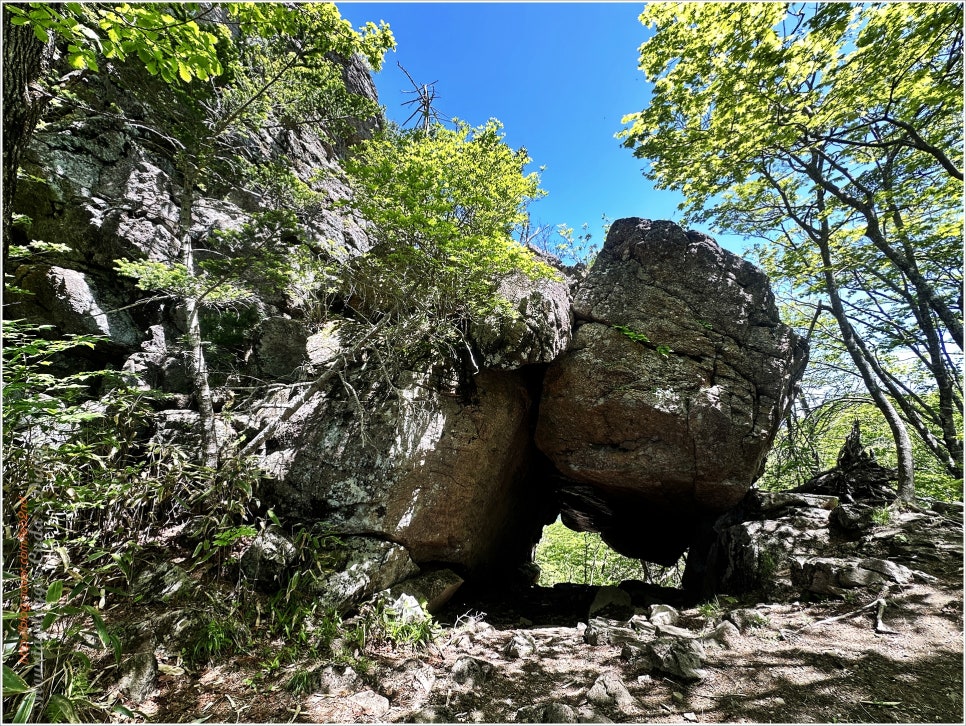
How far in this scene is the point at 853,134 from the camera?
21.1 feet

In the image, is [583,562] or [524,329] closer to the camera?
[524,329]

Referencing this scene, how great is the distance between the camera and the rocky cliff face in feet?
19.3

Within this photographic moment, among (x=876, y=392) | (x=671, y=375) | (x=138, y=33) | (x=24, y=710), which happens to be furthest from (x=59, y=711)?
(x=876, y=392)

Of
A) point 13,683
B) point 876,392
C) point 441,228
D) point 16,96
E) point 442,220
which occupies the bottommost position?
point 13,683

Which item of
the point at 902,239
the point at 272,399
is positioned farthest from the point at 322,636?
the point at 902,239

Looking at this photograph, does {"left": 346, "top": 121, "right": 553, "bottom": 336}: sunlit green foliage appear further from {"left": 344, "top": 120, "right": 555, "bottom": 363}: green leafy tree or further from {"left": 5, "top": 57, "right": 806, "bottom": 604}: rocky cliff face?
{"left": 5, "top": 57, "right": 806, "bottom": 604}: rocky cliff face

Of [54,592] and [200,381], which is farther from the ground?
[200,381]

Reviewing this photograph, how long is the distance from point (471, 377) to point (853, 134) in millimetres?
7594

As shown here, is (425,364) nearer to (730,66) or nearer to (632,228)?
(632,228)

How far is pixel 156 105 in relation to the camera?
6680 mm

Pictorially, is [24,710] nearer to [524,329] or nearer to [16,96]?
[16,96]

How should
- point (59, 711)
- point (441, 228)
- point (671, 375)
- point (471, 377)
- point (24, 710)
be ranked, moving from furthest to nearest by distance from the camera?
point (671, 375)
point (471, 377)
point (441, 228)
point (59, 711)
point (24, 710)

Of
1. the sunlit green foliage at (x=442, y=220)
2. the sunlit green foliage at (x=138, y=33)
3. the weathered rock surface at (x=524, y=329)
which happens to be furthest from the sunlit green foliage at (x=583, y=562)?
the sunlit green foliage at (x=138, y=33)

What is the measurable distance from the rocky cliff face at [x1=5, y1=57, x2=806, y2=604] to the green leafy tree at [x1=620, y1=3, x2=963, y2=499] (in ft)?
5.75
